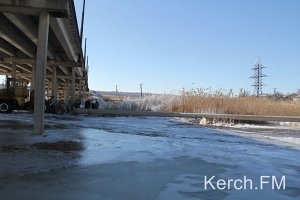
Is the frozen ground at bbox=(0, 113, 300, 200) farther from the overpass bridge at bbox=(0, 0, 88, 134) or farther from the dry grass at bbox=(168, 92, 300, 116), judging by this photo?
the dry grass at bbox=(168, 92, 300, 116)

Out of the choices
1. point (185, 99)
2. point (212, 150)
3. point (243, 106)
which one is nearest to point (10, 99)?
point (185, 99)

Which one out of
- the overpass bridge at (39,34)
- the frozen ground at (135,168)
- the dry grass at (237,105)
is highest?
the overpass bridge at (39,34)

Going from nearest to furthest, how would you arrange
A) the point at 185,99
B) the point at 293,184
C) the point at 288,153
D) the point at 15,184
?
the point at 15,184 → the point at 293,184 → the point at 288,153 → the point at 185,99

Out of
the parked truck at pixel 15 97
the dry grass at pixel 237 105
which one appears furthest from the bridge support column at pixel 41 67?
the parked truck at pixel 15 97

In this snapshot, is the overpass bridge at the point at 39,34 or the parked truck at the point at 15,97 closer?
the overpass bridge at the point at 39,34

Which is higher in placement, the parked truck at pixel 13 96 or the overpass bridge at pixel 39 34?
the overpass bridge at pixel 39 34

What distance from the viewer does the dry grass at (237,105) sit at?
3055 centimetres

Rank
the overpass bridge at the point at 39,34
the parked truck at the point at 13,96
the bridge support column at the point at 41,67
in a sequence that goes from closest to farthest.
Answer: the overpass bridge at the point at 39,34
the bridge support column at the point at 41,67
the parked truck at the point at 13,96

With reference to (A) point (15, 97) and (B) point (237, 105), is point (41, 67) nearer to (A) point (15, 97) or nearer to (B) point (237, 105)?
(B) point (237, 105)

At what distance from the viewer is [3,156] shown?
396 inches

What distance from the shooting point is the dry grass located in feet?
100

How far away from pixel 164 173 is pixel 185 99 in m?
27.0

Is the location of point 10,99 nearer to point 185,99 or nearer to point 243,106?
point 185,99

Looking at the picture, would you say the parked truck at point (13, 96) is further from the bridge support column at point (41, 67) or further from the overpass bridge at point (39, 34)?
the bridge support column at point (41, 67)
